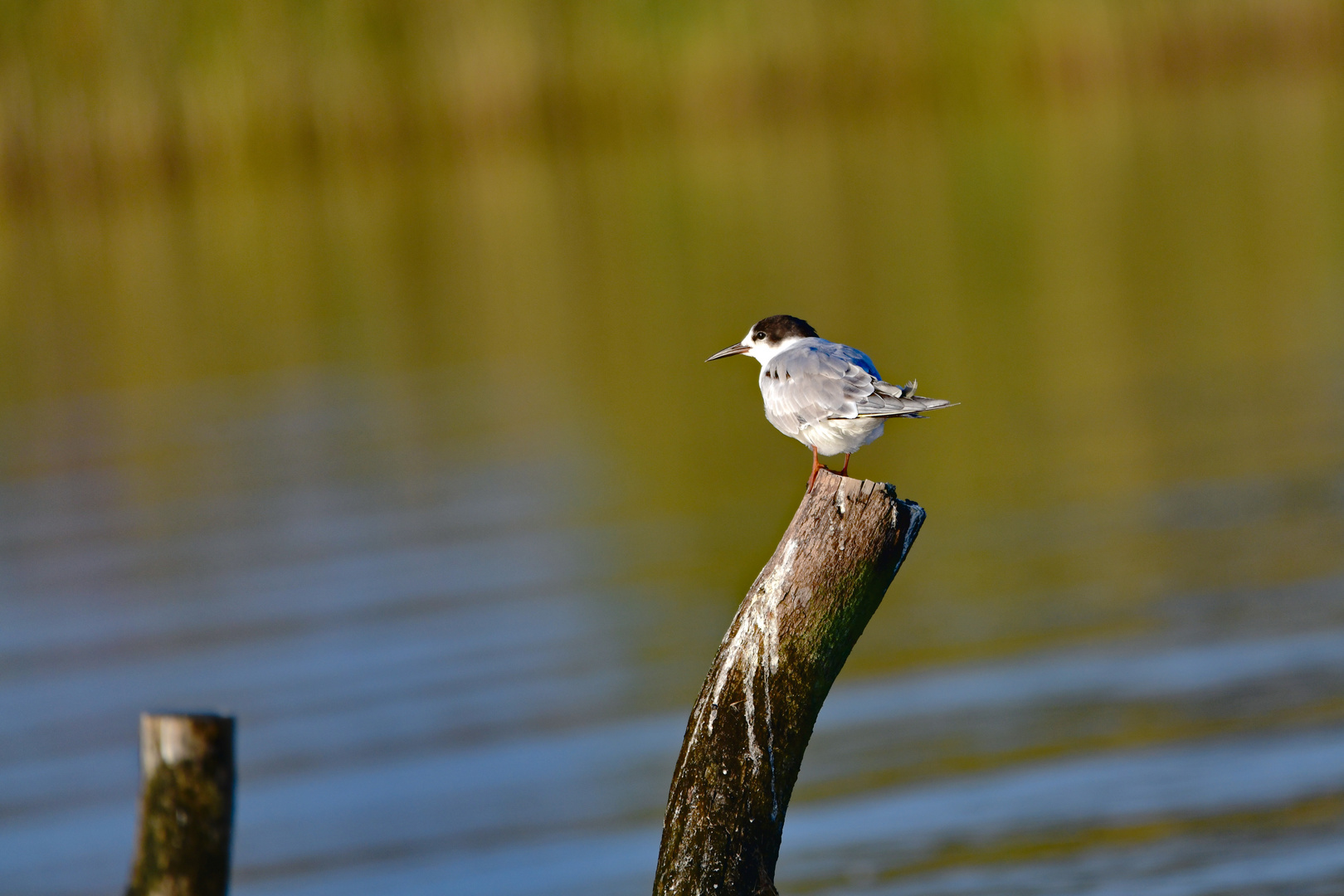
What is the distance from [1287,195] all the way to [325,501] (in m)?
11.8

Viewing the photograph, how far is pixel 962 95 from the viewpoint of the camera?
31906mm

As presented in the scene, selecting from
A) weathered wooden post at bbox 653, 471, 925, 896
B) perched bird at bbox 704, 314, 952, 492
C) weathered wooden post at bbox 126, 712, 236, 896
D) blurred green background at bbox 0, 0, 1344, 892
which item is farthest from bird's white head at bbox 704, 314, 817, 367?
blurred green background at bbox 0, 0, 1344, 892

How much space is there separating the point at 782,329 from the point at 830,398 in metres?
0.82

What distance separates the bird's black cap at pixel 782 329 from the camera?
17.6 feet

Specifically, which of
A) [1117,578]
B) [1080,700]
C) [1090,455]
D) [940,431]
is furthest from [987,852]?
[940,431]

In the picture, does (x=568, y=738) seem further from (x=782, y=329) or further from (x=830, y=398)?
(x=830, y=398)

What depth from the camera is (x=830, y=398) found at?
4.63 meters

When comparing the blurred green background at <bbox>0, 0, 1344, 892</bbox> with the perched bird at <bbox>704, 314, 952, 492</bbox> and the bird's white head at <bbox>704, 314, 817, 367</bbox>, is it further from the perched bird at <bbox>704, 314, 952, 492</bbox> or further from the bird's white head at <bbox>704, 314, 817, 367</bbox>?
the perched bird at <bbox>704, 314, 952, 492</bbox>

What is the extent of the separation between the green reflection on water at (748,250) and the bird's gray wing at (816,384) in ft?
13.4

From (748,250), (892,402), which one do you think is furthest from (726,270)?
(892,402)

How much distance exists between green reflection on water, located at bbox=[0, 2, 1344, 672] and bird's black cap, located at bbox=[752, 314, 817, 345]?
11.9ft

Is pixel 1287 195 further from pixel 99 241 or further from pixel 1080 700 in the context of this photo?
pixel 99 241

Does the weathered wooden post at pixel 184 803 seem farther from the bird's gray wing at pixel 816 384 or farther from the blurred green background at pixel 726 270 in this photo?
the blurred green background at pixel 726 270

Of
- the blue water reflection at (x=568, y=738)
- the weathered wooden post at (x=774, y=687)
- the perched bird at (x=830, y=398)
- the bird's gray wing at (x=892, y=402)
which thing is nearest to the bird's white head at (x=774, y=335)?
the perched bird at (x=830, y=398)
